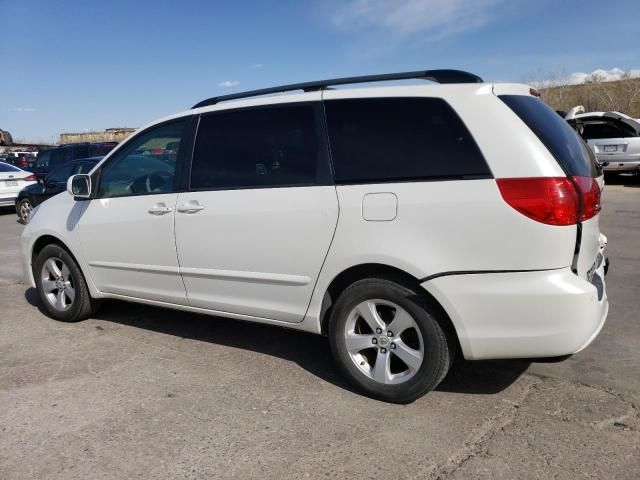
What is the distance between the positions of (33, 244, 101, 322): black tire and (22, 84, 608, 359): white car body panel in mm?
1079

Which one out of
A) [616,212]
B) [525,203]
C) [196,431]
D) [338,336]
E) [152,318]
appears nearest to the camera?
[525,203]

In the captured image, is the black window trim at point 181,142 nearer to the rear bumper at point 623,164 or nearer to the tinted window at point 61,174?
the tinted window at point 61,174

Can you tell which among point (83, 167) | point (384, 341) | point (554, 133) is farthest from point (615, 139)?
point (384, 341)

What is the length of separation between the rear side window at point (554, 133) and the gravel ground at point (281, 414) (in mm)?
1341

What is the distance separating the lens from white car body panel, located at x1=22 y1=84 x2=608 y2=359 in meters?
2.83

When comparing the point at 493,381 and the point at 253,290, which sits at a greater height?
the point at 253,290

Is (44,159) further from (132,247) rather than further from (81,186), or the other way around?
(132,247)

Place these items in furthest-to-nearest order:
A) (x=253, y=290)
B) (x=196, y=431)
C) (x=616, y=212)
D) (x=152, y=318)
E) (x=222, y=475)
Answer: (x=616, y=212) < (x=152, y=318) < (x=253, y=290) < (x=196, y=431) < (x=222, y=475)

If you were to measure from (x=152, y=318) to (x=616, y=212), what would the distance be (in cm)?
901

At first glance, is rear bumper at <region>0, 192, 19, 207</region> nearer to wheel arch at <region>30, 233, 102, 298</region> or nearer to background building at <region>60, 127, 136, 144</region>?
wheel arch at <region>30, 233, 102, 298</region>

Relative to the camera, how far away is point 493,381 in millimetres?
3535

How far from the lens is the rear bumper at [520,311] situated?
2.81 meters

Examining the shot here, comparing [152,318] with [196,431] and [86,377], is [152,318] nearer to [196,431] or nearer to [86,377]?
[86,377]

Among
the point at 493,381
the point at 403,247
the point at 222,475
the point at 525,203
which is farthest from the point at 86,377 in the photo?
the point at 525,203
